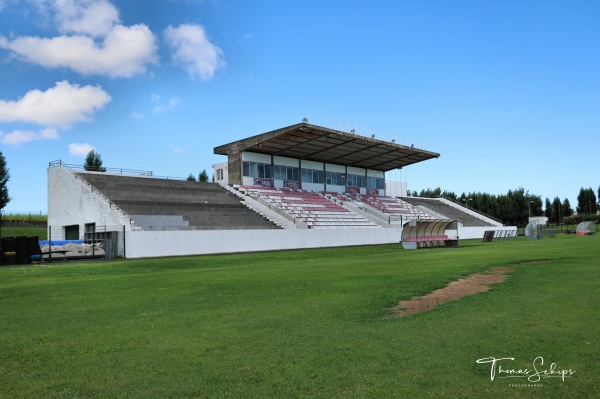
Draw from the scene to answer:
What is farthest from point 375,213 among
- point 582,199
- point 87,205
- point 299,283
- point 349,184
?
point 582,199

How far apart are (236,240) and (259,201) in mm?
11306

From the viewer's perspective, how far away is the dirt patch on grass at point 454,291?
975 centimetres

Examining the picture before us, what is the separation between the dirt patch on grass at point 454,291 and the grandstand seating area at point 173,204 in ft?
88.8

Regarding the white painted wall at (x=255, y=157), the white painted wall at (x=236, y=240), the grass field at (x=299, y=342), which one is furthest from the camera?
the white painted wall at (x=255, y=157)

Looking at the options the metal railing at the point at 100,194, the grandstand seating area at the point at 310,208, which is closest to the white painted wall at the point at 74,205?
the metal railing at the point at 100,194

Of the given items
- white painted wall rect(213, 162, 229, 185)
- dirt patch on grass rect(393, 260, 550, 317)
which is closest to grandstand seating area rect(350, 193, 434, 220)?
white painted wall rect(213, 162, 229, 185)

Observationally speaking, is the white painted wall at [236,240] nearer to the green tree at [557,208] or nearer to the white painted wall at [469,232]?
the white painted wall at [469,232]

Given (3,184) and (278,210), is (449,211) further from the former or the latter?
(3,184)

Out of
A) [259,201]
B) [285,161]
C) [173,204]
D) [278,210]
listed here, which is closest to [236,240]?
[173,204]

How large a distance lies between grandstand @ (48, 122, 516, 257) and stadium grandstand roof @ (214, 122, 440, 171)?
12cm

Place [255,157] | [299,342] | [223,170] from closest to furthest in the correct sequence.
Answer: [299,342]
[255,157]
[223,170]

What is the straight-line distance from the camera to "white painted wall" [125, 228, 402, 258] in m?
33.7

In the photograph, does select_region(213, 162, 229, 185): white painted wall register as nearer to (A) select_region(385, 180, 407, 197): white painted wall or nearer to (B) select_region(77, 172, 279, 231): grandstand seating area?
(B) select_region(77, 172, 279, 231): grandstand seating area

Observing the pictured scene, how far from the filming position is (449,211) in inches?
2977
